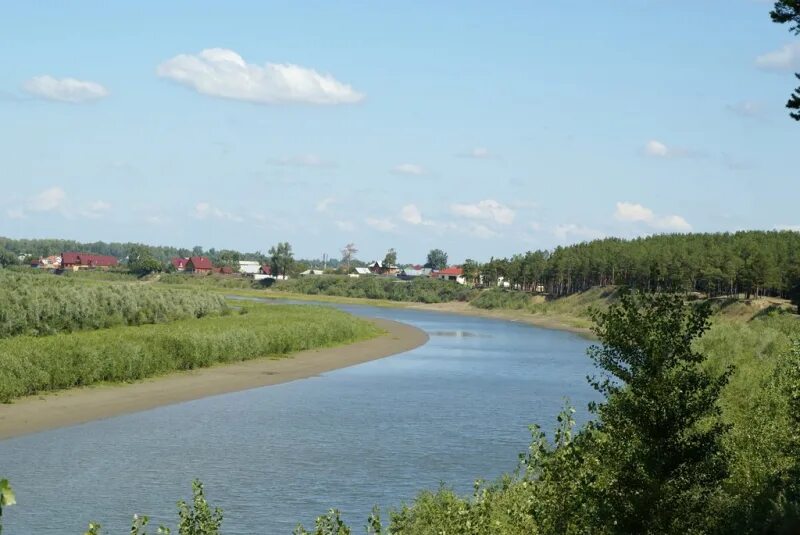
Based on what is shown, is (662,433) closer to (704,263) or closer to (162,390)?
(162,390)

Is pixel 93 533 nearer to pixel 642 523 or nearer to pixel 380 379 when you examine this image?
pixel 642 523

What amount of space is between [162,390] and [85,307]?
A: 24485mm

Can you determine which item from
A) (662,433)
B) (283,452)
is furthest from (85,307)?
(662,433)

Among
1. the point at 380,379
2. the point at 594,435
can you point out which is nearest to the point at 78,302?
the point at 380,379

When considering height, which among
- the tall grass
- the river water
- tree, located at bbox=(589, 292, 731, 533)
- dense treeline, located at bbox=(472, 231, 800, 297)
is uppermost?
dense treeline, located at bbox=(472, 231, 800, 297)

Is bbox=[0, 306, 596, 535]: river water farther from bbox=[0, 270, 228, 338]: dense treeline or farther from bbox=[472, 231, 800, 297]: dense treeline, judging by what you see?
bbox=[472, 231, 800, 297]: dense treeline

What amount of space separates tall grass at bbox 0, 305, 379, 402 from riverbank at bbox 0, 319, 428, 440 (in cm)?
90

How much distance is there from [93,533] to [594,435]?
12868mm

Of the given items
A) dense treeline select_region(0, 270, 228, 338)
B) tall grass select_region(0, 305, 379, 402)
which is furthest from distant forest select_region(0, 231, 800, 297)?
dense treeline select_region(0, 270, 228, 338)

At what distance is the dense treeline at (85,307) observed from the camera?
6831cm

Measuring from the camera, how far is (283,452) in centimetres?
4072

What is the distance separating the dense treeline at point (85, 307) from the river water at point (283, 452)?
20.6 m

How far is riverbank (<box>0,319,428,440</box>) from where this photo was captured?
4434 centimetres

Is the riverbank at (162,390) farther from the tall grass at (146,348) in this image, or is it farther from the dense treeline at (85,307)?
the dense treeline at (85,307)
